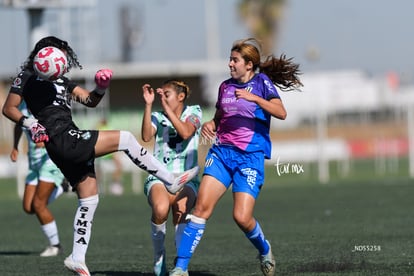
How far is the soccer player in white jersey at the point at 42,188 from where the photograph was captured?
1341 cm

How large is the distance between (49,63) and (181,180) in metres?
1.69

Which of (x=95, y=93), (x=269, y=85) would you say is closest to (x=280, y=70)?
(x=269, y=85)

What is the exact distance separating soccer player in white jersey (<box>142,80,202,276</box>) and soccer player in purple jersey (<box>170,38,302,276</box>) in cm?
48

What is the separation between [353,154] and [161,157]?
132ft

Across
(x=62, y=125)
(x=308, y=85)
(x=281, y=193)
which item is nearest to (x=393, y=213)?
(x=281, y=193)

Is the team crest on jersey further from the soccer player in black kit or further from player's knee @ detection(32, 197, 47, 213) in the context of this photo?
player's knee @ detection(32, 197, 47, 213)

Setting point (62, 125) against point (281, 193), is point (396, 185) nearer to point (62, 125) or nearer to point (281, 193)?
point (281, 193)

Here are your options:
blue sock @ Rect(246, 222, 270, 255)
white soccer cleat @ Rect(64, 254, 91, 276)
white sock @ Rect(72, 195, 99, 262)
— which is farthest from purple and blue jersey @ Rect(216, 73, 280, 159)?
white soccer cleat @ Rect(64, 254, 91, 276)

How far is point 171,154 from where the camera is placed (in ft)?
34.3

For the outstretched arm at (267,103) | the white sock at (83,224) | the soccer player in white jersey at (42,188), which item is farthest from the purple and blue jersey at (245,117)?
the soccer player in white jersey at (42,188)

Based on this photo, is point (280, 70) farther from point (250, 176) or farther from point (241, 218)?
point (241, 218)

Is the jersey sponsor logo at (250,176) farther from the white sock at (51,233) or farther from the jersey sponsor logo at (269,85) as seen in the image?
the white sock at (51,233)

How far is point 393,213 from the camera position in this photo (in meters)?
17.8

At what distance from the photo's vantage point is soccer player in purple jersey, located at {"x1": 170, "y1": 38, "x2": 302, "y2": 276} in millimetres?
9500
